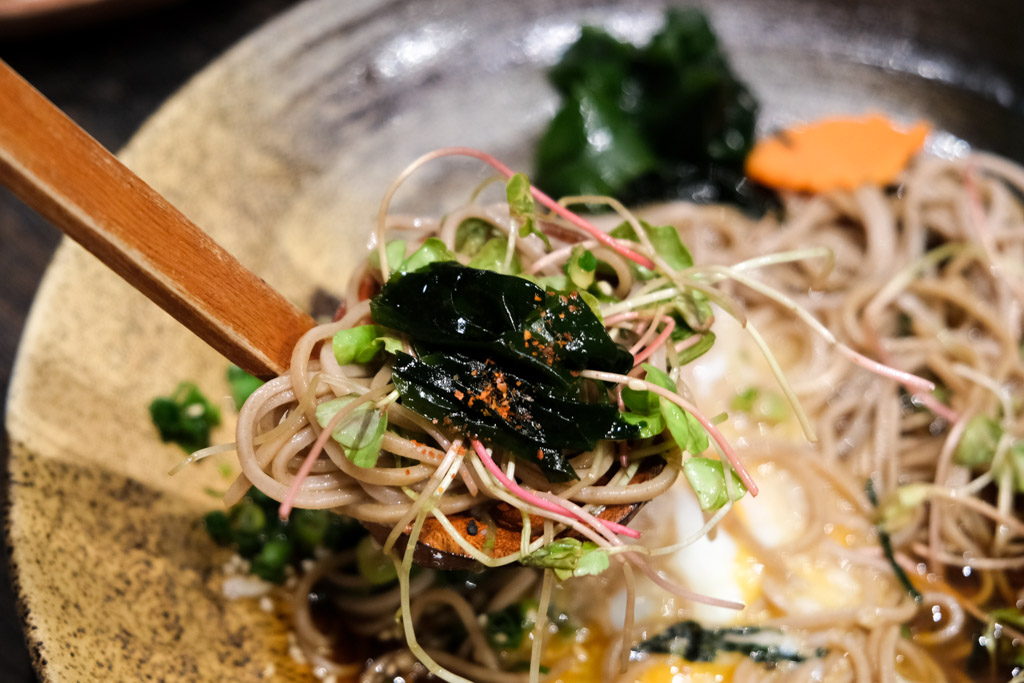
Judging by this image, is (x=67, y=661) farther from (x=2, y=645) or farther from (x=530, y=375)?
(x=530, y=375)

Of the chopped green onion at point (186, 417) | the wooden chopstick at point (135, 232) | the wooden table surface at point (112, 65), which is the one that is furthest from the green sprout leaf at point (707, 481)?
the wooden table surface at point (112, 65)

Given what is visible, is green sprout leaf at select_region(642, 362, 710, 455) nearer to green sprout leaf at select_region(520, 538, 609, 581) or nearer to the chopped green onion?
green sprout leaf at select_region(520, 538, 609, 581)

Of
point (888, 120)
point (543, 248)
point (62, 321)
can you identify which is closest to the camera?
point (543, 248)

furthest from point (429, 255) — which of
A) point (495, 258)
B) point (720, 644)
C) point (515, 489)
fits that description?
point (720, 644)

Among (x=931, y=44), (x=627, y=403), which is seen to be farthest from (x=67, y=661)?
(x=931, y=44)

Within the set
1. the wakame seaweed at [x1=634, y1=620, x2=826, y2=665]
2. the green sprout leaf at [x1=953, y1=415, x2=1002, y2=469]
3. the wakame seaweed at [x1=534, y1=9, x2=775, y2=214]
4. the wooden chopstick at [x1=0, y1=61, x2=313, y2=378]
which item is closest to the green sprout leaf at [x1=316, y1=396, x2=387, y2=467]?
the wooden chopstick at [x1=0, y1=61, x2=313, y2=378]

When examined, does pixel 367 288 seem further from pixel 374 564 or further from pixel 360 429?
pixel 374 564

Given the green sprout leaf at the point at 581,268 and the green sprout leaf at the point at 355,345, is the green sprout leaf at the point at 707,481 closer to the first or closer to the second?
the green sprout leaf at the point at 581,268
